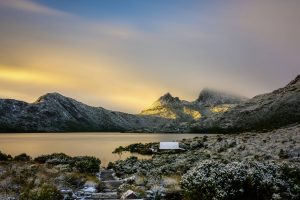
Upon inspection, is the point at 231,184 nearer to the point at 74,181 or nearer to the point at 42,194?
the point at 42,194

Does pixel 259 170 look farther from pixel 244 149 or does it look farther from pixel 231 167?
pixel 244 149

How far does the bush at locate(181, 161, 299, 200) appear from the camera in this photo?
70.6 feet

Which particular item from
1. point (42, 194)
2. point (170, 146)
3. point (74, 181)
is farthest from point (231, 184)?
point (170, 146)

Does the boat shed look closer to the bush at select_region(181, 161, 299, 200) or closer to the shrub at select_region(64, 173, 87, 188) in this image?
the shrub at select_region(64, 173, 87, 188)

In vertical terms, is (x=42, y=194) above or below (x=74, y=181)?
above

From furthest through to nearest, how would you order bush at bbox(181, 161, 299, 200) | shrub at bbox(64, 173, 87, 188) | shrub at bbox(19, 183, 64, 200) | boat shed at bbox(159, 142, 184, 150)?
boat shed at bbox(159, 142, 184, 150) → shrub at bbox(64, 173, 87, 188) → shrub at bbox(19, 183, 64, 200) → bush at bbox(181, 161, 299, 200)

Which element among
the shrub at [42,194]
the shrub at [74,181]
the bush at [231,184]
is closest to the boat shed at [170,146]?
the shrub at [74,181]

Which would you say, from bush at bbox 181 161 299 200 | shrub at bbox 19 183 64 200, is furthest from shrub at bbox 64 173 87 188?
bush at bbox 181 161 299 200

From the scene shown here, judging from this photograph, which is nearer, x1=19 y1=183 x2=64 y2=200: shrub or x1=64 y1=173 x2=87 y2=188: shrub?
x1=19 y1=183 x2=64 y2=200: shrub

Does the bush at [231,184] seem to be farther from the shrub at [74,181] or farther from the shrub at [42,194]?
the shrub at [74,181]

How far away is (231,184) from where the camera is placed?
21766mm

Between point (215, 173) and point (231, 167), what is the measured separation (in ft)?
3.61

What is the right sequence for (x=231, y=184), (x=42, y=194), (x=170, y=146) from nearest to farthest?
(x=231, y=184) < (x=42, y=194) < (x=170, y=146)

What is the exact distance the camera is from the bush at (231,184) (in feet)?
70.6
